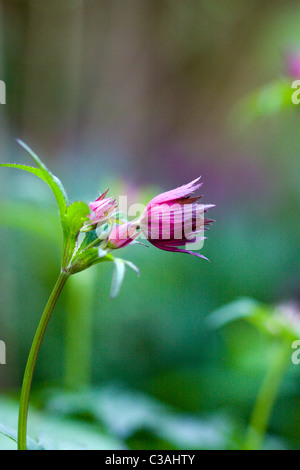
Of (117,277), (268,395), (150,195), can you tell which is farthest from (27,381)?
(150,195)

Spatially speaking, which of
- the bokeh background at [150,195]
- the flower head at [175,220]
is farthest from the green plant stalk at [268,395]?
the flower head at [175,220]

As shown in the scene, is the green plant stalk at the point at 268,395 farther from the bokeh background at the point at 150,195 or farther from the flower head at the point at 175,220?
the flower head at the point at 175,220

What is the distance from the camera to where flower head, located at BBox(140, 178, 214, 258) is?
1.21ft

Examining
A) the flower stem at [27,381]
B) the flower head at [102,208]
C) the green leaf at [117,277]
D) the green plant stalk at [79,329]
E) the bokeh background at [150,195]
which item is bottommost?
the flower stem at [27,381]

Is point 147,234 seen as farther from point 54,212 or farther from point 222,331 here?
point 222,331

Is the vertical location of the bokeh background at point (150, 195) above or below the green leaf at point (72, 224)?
above

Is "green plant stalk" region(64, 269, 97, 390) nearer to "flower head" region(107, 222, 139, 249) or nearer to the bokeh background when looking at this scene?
the bokeh background

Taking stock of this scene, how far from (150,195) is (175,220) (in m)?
0.89

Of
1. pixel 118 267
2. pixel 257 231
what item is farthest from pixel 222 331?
pixel 118 267

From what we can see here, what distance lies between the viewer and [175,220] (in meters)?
0.37

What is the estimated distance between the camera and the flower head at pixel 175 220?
1.21 ft

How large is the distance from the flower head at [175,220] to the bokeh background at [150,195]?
0.28 metres

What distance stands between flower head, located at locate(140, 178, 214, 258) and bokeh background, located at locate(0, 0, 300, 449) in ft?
0.90
